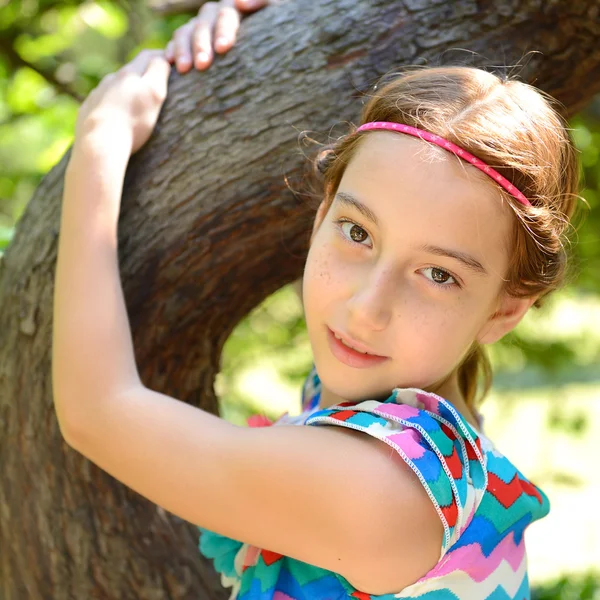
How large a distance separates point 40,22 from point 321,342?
2.78 meters

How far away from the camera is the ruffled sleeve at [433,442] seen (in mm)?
1462

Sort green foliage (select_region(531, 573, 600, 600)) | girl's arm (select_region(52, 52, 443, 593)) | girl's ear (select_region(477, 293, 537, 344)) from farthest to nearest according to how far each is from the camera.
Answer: green foliage (select_region(531, 573, 600, 600))
girl's ear (select_region(477, 293, 537, 344))
girl's arm (select_region(52, 52, 443, 593))

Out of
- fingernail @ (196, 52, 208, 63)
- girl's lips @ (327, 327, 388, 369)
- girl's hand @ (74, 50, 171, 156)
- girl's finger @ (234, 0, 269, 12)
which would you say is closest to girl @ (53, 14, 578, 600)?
girl's lips @ (327, 327, 388, 369)

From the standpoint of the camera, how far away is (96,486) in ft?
6.96

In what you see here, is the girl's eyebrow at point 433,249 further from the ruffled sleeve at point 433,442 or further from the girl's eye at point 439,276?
the ruffled sleeve at point 433,442

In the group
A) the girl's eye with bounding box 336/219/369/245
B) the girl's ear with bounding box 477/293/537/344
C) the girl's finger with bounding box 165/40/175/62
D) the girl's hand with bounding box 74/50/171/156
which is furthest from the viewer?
the girl's finger with bounding box 165/40/175/62

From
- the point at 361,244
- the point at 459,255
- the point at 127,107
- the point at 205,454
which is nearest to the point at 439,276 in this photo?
the point at 459,255

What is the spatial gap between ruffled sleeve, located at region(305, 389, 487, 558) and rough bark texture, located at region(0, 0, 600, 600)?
2.28 ft

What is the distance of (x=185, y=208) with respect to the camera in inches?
83.4

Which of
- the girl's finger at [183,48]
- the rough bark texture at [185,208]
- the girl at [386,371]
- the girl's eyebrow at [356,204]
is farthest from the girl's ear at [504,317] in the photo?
the girl's finger at [183,48]

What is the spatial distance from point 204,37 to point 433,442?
1.27 meters

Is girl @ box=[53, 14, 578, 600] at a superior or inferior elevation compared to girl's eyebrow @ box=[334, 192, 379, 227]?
inferior

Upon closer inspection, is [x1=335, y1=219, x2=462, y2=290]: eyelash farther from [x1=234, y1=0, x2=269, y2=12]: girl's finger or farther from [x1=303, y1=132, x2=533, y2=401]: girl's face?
[x1=234, y1=0, x2=269, y2=12]: girl's finger

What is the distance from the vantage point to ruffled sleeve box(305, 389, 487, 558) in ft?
4.80
